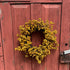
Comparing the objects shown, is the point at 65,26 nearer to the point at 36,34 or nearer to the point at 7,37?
the point at 36,34

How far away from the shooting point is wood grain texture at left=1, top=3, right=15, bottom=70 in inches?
35.2

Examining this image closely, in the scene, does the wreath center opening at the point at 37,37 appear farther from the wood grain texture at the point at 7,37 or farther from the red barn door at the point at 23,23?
the wood grain texture at the point at 7,37

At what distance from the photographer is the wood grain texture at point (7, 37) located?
89cm

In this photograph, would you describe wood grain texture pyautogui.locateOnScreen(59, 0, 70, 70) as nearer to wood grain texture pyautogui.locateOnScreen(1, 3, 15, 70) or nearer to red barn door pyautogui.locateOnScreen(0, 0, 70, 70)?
red barn door pyautogui.locateOnScreen(0, 0, 70, 70)

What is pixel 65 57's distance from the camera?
97 centimetres

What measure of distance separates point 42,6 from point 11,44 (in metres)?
0.49

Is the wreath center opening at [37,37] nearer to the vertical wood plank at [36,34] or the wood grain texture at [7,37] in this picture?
the vertical wood plank at [36,34]

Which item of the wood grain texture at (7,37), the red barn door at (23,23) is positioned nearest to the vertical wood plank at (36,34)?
the red barn door at (23,23)

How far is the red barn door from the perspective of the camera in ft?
2.93

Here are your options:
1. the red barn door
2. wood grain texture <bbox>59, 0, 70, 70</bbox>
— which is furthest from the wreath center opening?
wood grain texture <bbox>59, 0, 70, 70</bbox>

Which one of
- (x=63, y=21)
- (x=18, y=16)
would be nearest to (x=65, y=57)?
(x=63, y=21)

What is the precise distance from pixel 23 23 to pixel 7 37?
0.71 feet

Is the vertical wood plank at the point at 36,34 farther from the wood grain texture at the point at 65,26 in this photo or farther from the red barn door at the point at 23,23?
the wood grain texture at the point at 65,26

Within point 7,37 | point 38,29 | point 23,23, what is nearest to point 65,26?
point 38,29
